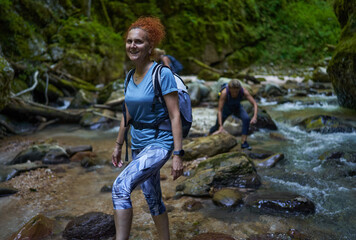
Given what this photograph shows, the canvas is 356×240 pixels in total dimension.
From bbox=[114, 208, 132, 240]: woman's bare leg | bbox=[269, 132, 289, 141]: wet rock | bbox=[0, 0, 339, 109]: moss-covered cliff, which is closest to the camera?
bbox=[114, 208, 132, 240]: woman's bare leg

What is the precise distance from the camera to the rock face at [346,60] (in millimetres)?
8766

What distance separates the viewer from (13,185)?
485 centimetres

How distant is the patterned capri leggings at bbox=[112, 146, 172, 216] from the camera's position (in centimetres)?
217

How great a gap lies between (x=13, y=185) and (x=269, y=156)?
504 centimetres

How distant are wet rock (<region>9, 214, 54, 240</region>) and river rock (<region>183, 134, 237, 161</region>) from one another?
10.8 ft

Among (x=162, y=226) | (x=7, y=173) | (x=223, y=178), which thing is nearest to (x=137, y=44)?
(x=162, y=226)

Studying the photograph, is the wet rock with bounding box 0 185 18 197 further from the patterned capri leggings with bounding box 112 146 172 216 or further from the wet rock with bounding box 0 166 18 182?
the patterned capri leggings with bounding box 112 146 172 216

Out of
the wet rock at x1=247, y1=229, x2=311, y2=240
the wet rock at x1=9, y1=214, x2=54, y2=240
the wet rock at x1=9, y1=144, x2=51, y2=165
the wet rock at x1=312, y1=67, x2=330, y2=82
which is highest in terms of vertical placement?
the wet rock at x1=9, y1=214, x2=54, y2=240

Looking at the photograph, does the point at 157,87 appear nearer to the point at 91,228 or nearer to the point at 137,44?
the point at 137,44

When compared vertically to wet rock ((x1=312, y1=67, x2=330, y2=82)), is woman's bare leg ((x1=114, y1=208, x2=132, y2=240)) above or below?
above

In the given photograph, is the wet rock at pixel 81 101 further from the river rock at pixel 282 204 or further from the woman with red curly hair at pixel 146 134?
the woman with red curly hair at pixel 146 134

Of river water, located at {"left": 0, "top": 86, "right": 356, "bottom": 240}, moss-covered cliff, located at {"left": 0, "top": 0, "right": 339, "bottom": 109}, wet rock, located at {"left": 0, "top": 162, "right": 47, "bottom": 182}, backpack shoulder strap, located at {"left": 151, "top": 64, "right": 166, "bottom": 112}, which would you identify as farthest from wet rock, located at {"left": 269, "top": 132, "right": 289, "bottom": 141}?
moss-covered cliff, located at {"left": 0, "top": 0, "right": 339, "bottom": 109}

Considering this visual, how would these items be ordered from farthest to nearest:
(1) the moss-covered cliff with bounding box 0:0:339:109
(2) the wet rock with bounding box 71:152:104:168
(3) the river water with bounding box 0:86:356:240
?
(1) the moss-covered cliff with bounding box 0:0:339:109 < (2) the wet rock with bounding box 71:152:104:168 < (3) the river water with bounding box 0:86:356:240

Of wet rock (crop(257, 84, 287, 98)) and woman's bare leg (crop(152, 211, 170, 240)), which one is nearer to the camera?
woman's bare leg (crop(152, 211, 170, 240))
